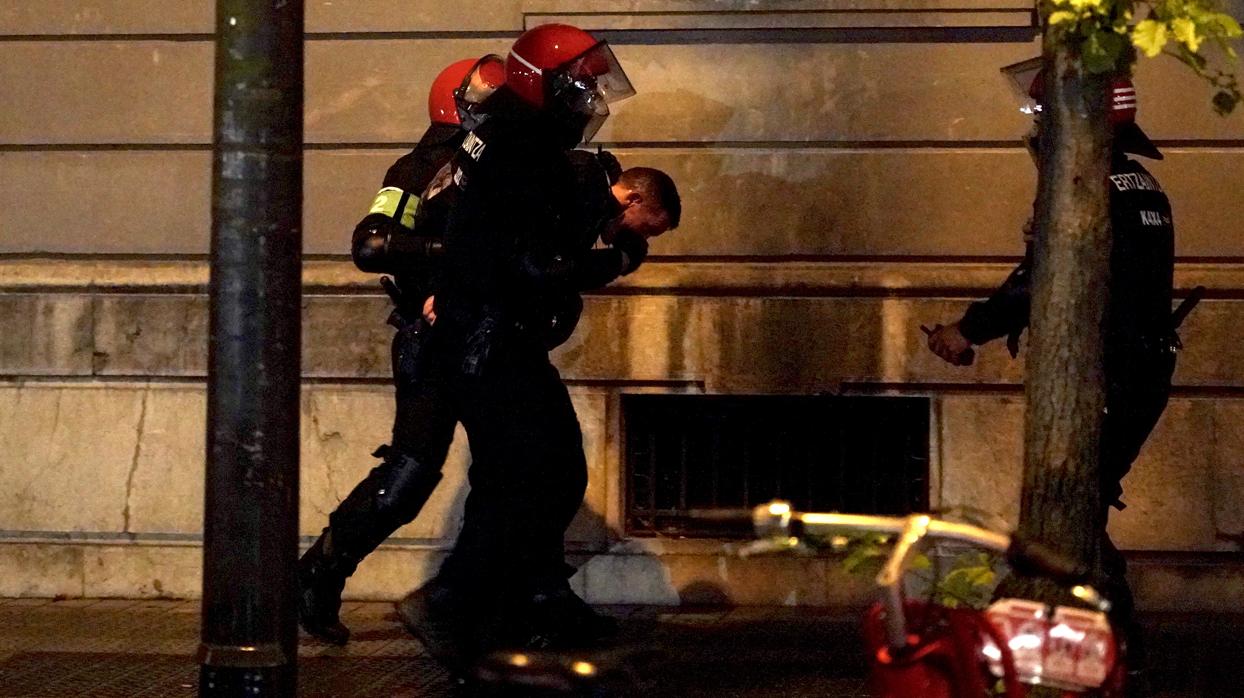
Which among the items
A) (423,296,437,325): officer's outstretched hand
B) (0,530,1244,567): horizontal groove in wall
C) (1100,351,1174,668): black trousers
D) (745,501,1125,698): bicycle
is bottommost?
(0,530,1244,567): horizontal groove in wall

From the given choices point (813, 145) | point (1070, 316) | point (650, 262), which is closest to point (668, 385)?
point (650, 262)

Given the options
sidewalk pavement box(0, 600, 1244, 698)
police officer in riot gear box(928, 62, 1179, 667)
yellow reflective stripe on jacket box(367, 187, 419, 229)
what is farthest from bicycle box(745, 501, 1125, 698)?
yellow reflective stripe on jacket box(367, 187, 419, 229)

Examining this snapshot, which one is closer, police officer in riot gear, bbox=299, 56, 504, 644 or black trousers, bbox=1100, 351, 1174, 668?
black trousers, bbox=1100, 351, 1174, 668

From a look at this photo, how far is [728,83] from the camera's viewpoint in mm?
7102

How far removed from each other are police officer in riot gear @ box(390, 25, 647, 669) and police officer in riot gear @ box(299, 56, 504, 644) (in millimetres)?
492

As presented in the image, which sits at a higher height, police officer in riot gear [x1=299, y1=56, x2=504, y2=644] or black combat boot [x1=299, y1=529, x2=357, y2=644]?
police officer in riot gear [x1=299, y1=56, x2=504, y2=644]

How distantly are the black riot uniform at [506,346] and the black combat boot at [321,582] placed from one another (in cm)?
84

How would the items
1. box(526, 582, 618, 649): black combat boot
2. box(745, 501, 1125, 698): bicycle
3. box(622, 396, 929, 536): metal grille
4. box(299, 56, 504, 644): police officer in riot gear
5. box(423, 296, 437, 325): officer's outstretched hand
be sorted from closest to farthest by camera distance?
box(745, 501, 1125, 698): bicycle → box(423, 296, 437, 325): officer's outstretched hand → box(526, 582, 618, 649): black combat boot → box(299, 56, 504, 644): police officer in riot gear → box(622, 396, 929, 536): metal grille

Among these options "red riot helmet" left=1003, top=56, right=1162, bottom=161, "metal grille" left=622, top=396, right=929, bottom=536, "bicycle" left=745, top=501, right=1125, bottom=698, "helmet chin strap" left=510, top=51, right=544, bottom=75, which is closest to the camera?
"bicycle" left=745, top=501, right=1125, bottom=698

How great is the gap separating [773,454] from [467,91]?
2.29 m

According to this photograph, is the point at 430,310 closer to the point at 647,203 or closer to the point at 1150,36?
the point at 647,203

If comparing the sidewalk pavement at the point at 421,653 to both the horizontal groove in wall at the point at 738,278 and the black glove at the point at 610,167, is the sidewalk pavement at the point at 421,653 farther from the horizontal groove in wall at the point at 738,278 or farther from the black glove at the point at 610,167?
the black glove at the point at 610,167

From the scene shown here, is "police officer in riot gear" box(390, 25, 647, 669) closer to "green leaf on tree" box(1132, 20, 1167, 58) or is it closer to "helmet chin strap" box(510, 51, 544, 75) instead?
"helmet chin strap" box(510, 51, 544, 75)

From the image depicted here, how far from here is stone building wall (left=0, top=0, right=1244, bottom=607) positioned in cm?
696
